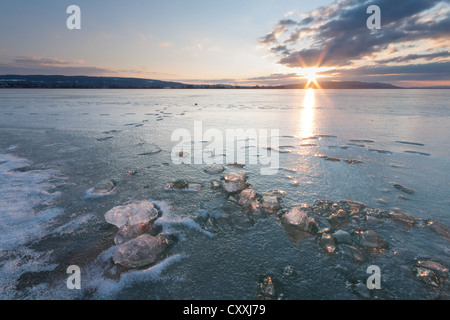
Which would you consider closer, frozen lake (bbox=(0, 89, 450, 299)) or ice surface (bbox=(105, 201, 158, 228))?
frozen lake (bbox=(0, 89, 450, 299))

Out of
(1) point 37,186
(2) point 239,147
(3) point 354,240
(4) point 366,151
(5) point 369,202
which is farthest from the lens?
(2) point 239,147

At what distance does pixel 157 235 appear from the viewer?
2738 mm

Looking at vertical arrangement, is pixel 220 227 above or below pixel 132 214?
below

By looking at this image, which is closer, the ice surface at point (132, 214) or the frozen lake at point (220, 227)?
the frozen lake at point (220, 227)

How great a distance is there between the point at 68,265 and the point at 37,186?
8.96 ft

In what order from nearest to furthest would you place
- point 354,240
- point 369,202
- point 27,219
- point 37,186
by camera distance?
point 354,240, point 27,219, point 369,202, point 37,186

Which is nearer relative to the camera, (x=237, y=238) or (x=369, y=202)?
(x=237, y=238)

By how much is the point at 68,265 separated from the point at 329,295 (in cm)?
273

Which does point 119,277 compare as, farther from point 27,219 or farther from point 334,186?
point 334,186
